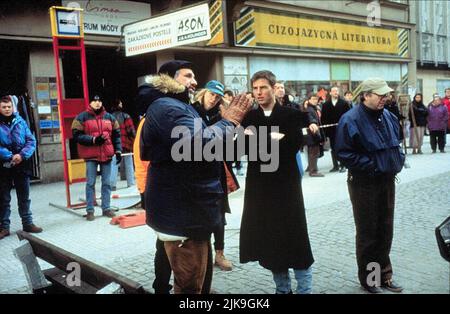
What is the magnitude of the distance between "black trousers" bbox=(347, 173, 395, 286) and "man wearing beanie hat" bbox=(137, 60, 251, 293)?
5.64ft

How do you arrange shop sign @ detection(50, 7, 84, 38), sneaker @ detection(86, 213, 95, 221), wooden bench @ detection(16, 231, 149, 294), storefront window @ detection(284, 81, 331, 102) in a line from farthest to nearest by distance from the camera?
storefront window @ detection(284, 81, 331, 102) → shop sign @ detection(50, 7, 84, 38) → sneaker @ detection(86, 213, 95, 221) → wooden bench @ detection(16, 231, 149, 294)

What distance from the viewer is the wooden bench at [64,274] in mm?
2789

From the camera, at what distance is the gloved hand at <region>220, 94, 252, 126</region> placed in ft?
8.85

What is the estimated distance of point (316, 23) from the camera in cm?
1753

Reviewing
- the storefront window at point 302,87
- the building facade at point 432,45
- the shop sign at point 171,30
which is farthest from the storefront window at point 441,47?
the shop sign at point 171,30

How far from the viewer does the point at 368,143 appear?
3883 millimetres

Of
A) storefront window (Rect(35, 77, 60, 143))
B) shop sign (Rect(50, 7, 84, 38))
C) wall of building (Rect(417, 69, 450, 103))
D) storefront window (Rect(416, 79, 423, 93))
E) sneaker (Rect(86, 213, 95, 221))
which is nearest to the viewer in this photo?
sneaker (Rect(86, 213, 95, 221))

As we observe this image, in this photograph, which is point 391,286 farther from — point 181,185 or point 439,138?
point 439,138

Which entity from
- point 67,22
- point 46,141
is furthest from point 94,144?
point 46,141

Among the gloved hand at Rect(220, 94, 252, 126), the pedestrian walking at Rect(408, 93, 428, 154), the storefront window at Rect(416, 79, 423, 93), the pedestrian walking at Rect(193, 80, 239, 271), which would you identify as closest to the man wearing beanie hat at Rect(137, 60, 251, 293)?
the gloved hand at Rect(220, 94, 252, 126)

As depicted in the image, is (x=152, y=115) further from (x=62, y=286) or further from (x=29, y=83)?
(x=29, y=83)

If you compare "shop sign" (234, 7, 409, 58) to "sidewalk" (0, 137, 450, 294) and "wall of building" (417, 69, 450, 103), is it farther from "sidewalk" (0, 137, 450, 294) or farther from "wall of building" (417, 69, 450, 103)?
"sidewalk" (0, 137, 450, 294)

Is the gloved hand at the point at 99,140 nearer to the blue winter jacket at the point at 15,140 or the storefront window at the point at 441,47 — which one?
the blue winter jacket at the point at 15,140

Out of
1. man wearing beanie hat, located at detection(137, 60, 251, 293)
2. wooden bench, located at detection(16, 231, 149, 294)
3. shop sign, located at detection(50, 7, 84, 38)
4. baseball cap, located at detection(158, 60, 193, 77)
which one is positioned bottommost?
wooden bench, located at detection(16, 231, 149, 294)
